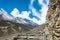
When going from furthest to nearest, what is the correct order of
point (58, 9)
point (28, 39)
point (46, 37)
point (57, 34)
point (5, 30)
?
point (5, 30), point (28, 39), point (46, 37), point (58, 9), point (57, 34)

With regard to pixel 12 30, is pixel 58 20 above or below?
below

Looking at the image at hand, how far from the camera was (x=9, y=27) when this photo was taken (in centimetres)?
9406

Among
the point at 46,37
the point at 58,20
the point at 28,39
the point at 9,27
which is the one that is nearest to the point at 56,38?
the point at 58,20

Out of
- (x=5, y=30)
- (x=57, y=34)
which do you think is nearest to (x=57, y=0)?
(x=57, y=34)

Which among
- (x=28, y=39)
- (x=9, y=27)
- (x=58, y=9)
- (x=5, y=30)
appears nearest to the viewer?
(x=58, y=9)

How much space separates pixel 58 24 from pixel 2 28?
85.7 metres

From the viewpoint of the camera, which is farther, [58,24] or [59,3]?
[59,3]

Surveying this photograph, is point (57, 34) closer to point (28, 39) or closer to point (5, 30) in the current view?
point (28, 39)

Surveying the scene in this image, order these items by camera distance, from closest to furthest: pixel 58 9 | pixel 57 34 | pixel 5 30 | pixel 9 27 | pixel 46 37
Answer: pixel 57 34 < pixel 58 9 < pixel 46 37 < pixel 5 30 < pixel 9 27

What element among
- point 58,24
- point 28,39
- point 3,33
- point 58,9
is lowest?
point 58,24

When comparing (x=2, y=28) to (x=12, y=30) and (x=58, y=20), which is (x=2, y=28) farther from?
(x=58, y=20)

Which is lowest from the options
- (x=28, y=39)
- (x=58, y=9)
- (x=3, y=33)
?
(x=58, y=9)

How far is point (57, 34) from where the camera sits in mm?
4566

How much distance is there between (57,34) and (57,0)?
3.32ft
